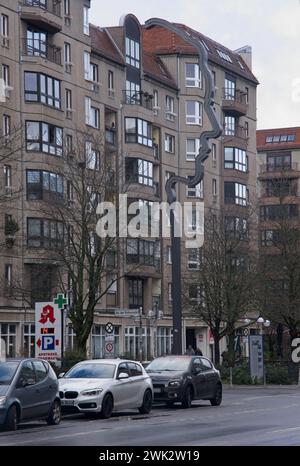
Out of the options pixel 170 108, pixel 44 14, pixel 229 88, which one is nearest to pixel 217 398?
pixel 44 14

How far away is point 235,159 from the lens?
8725cm

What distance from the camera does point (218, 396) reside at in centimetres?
3603

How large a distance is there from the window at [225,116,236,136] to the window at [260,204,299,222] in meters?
17.4

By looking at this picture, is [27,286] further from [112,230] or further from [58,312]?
[58,312]

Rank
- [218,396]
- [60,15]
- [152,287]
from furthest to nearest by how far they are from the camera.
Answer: [152,287] → [60,15] → [218,396]

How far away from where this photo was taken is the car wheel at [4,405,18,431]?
24219mm

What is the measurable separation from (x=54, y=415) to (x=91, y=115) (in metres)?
43.8

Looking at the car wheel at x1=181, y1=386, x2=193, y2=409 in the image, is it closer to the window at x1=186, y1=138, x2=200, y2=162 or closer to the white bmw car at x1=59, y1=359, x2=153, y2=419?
the white bmw car at x1=59, y1=359, x2=153, y2=419

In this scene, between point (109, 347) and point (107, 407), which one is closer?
point (107, 407)

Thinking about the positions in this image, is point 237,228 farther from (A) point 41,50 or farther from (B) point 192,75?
(B) point 192,75

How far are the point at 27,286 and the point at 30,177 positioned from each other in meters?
5.99

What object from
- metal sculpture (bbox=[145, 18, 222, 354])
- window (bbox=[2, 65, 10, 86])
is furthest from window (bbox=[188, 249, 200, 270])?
metal sculpture (bbox=[145, 18, 222, 354])

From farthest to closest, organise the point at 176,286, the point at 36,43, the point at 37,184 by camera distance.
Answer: the point at 36,43 → the point at 37,184 → the point at 176,286
